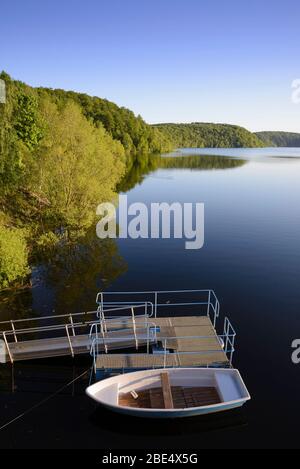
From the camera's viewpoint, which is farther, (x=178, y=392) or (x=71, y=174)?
(x=71, y=174)

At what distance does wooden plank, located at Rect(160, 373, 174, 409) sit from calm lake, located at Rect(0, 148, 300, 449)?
98cm

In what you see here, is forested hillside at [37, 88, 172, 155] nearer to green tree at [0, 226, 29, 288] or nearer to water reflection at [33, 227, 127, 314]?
water reflection at [33, 227, 127, 314]

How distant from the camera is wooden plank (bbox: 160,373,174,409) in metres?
17.1

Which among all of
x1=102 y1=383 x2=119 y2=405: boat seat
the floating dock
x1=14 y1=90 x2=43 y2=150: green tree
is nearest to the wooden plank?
the floating dock

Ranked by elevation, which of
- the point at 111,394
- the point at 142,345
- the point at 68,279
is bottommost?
the point at 111,394

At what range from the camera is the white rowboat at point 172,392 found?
55.1 feet

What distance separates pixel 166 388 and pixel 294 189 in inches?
2971

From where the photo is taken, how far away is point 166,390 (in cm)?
1791

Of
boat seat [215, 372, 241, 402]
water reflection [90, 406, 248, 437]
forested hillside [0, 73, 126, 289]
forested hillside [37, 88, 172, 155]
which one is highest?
forested hillside [37, 88, 172, 155]

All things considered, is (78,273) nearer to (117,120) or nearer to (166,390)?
(166,390)
